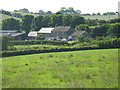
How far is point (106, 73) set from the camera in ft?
83.9

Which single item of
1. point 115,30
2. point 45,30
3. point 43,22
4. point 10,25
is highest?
point 43,22

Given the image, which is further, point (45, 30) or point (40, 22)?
point (40, 22)

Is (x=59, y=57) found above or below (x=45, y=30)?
below

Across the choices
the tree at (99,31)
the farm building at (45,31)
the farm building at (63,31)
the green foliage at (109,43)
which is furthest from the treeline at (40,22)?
the green foliage at (109,43)

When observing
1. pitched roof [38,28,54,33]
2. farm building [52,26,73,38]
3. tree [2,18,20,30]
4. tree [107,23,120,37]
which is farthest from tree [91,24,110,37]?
tree [2,18,20,30]

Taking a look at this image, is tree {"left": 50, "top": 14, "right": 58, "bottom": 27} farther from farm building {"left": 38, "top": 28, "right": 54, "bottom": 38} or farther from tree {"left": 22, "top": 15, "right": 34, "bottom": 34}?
tree {"left": 22, "top": 15, "right": 34, "bottom": 34}

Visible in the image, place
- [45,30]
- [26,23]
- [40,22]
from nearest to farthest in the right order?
1. [45,30]
2. [40,22]
3. [26,23]

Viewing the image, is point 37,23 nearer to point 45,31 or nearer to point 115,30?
point 45,31

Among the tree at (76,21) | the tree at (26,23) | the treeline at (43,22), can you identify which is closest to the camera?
the tree at (76,21)

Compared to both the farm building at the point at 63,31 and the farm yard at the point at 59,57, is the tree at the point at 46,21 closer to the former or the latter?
the farm yard at the point at 59,57

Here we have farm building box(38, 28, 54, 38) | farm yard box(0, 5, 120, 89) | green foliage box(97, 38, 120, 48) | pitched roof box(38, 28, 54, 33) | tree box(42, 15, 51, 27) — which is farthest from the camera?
tree box(42, 15, 51, 27)

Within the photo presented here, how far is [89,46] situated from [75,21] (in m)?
73.2

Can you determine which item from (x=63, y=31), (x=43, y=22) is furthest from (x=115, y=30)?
(x=43, y=22)

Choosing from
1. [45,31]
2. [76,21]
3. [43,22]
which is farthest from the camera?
[43,22]
